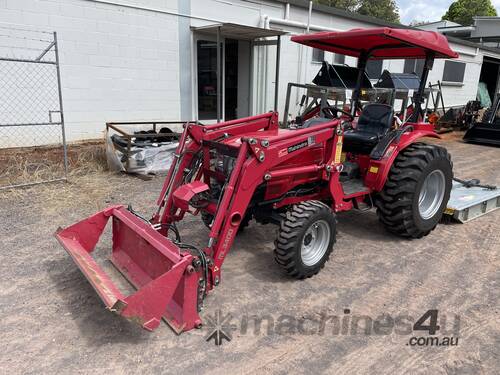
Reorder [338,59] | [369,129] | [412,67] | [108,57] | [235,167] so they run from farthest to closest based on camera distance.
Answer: [412,67] < [338,59] < [108,57] < [369,129] < [235,167]

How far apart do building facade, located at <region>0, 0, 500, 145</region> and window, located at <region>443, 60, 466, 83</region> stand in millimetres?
7432

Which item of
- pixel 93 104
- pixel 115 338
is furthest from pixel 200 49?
pixel 115 338

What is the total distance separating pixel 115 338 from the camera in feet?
8.87

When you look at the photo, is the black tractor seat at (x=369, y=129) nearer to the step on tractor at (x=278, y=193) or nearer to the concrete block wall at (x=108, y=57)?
the step on tractor at (x=278, y=193)

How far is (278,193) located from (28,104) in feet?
19.6

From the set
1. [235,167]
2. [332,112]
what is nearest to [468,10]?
[332,112]

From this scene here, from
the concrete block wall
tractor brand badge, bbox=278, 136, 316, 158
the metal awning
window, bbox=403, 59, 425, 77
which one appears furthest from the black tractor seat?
window, bbox=403, 59, 425, 77

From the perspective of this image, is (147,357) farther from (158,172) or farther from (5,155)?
(5,155)

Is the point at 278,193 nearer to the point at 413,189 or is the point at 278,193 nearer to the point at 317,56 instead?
the point at 413,189

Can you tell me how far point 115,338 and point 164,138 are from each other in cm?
530

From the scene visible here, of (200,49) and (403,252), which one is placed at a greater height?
(200,49)

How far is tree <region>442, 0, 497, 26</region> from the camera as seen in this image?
47.8m

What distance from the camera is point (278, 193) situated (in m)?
3.66

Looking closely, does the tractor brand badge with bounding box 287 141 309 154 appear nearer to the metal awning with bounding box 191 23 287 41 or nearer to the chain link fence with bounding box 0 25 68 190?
the chain link fence with bounding box 0 25 68 190
